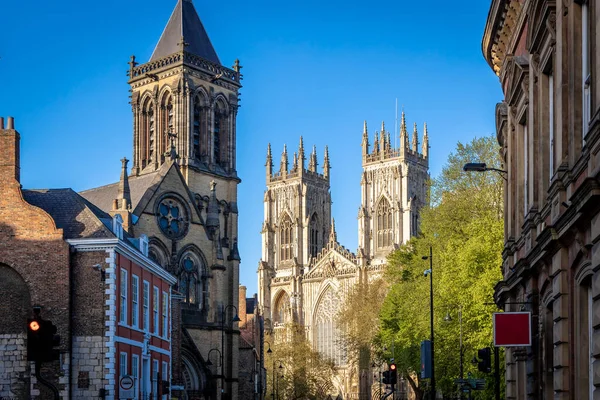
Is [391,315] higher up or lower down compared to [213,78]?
lower down

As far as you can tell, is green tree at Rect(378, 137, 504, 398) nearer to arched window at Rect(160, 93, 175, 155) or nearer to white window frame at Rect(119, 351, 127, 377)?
white window frame at Rect(119, 351, 127, 377)

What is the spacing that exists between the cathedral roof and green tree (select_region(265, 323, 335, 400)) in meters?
33.6

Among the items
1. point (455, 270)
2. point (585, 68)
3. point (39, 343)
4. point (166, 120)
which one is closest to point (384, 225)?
point (166, 120)

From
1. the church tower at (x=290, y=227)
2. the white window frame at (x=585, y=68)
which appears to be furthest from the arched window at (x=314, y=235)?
the white window frame at (x=585, y=68)

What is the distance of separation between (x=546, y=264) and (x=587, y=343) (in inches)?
Answer: 142

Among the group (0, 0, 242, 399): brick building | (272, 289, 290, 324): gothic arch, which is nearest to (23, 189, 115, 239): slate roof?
(0, 0, 242, 399): brick building

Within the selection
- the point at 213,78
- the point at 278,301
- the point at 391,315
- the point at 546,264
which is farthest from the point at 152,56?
the point at 546,264

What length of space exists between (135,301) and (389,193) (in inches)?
3986

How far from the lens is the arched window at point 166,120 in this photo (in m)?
84.1

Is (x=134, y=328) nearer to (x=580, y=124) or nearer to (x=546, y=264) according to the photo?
(x=546, y=264)

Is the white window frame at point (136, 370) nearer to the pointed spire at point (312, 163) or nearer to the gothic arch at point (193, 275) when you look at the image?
the gothic arch at point (193, 275)

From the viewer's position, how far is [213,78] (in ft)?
281

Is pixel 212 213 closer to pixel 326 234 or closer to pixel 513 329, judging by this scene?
pixel 513 329

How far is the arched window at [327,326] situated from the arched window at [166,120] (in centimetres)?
5456
